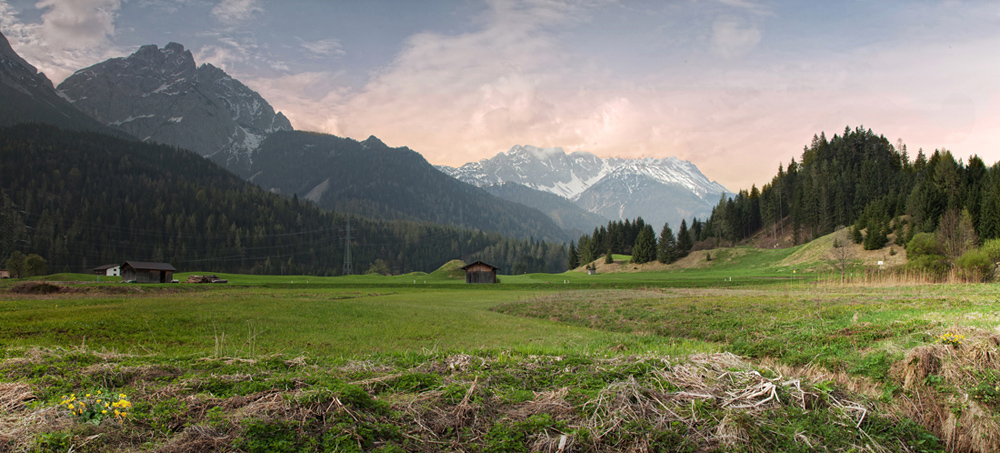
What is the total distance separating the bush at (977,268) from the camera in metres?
37.5

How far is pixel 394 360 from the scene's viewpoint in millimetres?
10234

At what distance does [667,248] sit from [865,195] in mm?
43551

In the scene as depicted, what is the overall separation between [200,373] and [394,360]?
359 centimetres

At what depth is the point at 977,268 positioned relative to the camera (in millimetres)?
37875

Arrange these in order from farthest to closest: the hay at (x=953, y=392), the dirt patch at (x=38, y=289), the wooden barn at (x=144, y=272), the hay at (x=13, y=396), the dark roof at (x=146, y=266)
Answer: the wooden barn at (x=144, y=272), the dark roof at (x=146, y=266), the dirt patch at (x=38, y=289), the hay at (x=953, y=392), the hay at (x=13, y=396)

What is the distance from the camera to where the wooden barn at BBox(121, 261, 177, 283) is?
248 ft

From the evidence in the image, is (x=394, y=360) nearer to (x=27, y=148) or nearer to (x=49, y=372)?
(x=49, y=372)

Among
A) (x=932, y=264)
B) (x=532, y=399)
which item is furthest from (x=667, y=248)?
(x=532, y=399)

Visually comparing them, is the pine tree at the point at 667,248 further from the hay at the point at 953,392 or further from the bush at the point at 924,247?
the hay at the point at 953,392

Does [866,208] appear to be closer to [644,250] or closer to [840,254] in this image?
[840,254]

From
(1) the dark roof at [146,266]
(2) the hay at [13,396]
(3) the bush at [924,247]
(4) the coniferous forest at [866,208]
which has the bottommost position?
(2) the hay at [13,396]

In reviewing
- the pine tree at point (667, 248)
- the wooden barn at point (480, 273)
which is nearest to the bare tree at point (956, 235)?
the pine tree at point (667, 248)

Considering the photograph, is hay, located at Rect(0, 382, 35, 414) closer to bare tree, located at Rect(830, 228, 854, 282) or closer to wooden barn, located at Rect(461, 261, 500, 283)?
wooden barn, located at Rect(461, 261, 500, 283)

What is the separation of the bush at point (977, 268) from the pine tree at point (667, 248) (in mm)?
65698
